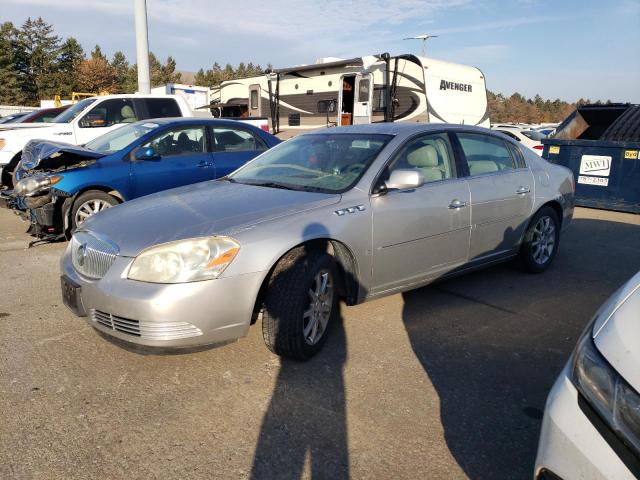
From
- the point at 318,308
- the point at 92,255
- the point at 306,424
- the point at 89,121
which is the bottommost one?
the point at 306,424

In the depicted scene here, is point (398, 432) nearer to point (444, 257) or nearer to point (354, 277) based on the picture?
point (354, 277)

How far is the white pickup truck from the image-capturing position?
29.5 feet

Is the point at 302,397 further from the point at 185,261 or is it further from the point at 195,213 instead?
the point at 195,213

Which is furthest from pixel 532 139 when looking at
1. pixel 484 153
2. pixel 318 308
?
pixel 318 308

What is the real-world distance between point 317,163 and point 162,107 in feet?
22.0

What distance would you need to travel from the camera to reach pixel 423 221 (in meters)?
3.89

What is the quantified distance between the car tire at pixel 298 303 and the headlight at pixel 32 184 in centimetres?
398

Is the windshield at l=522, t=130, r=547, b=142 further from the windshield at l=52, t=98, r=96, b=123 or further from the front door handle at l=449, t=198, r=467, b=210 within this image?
the windshield at l=52, t=98, r=96, b=123

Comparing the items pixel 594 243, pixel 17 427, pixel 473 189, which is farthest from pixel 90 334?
pixel 594 243

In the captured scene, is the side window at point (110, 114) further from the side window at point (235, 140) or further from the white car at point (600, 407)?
the white car at point (600, 407)

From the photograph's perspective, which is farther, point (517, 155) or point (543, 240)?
point (543, 240)

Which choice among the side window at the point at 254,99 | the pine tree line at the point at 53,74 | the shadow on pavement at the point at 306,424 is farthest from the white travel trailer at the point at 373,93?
the pine tree line at the point at 53,74

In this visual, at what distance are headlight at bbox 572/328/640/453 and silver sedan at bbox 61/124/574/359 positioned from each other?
171 centimetres

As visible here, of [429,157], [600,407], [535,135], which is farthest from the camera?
[535,135]
